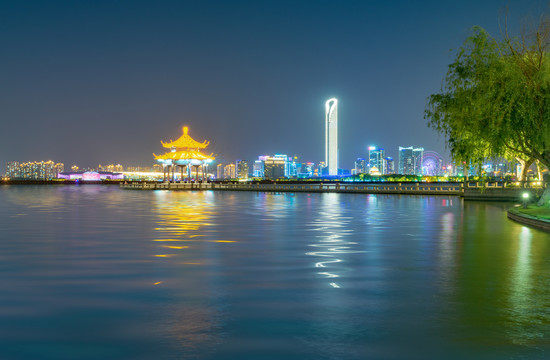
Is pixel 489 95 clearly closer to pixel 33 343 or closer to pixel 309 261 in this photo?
pixel 309 261

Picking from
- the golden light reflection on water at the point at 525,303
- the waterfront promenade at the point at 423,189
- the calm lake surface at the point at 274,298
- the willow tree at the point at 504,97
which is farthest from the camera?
the waterfront promenade at the point at 423,189

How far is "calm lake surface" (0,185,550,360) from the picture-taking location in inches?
248

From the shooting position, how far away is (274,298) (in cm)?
895

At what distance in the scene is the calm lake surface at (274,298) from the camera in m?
6.31

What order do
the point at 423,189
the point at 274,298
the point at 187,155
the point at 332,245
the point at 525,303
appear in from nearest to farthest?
the point at 525,303
the point at 274,298
the point at 332,245
the point at 423,189
the point at 187,155

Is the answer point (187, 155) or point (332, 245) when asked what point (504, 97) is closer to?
point (332, 245)

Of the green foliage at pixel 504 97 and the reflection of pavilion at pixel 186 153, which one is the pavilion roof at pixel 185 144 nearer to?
the reflection of pavilion at pixel 186 153

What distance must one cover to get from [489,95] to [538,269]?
17806mm

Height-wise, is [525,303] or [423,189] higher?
[423,189]

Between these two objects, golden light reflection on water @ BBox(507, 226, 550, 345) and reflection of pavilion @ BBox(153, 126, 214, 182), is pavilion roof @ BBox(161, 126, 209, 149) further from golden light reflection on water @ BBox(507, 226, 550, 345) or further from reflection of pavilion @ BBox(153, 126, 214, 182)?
golden light reflection on water @ BBox(507, 226, 550, 345)

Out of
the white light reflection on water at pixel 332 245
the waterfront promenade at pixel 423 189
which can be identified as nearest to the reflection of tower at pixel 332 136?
the waterfront promenade at pixel 423 189

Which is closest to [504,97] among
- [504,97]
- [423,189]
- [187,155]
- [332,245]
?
[504,97]

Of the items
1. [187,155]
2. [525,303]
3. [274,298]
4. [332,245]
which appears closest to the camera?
[525,303]

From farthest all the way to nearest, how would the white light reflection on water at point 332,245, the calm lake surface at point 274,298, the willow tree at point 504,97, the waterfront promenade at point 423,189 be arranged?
the waterfront promenade at point 423,189 → the willow tree at point 504,97 → the white light reflection on water at point 332,245 → the calm lake surface at point 274,298
